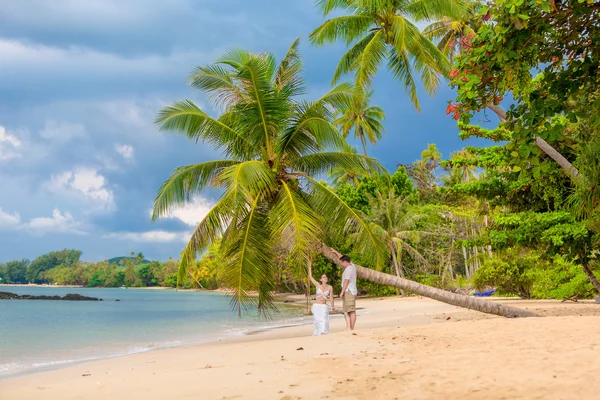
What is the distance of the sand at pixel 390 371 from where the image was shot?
4832mm

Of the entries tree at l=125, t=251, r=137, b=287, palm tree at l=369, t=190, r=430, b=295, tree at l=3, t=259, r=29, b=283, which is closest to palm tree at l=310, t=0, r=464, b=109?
palm tree at l=369, t=190, r=430, b=295

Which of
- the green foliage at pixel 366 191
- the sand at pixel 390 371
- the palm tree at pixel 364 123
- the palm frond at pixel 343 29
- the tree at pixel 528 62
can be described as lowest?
the sand at pixel 390 371

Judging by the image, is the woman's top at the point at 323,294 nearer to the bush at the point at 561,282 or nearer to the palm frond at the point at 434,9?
the palm frond at the point at 434,9

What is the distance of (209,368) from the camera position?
7156 mm

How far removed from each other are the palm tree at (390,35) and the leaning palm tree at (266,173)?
338 centimetres

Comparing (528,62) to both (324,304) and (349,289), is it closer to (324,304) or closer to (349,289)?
(349,289)

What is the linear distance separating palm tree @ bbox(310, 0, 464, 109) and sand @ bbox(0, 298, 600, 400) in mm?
9557

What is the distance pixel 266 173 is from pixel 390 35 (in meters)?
7.06

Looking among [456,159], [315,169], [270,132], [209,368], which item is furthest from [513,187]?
[209,368]

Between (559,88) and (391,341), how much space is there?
481cm

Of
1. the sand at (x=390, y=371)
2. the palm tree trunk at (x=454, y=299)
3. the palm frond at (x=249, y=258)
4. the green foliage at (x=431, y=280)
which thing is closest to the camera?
the sand at (x=390, y=371)

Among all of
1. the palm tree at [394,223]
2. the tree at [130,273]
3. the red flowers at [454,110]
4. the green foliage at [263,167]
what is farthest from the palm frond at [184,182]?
the tree at [130,273]

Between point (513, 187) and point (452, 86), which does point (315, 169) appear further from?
point (452, 86)

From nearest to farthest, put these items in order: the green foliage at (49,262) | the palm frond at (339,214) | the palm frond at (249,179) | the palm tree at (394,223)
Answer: the palm frond at (249,179) → the palm frond at (339,214) → the palm tree at (394,223) → the green foliage at (49,262)
